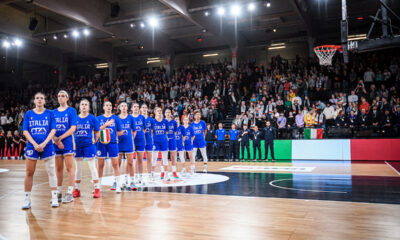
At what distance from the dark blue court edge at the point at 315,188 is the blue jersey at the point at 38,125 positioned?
251cm

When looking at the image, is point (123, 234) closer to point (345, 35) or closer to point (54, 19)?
point (345, 35)

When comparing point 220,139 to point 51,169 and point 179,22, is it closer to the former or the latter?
point 51,169

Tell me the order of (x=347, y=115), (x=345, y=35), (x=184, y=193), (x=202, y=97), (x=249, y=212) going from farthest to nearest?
(x=202, y=97) → (x=347, y=115) → (x=345, y=35) → (x=184, y=193) → (x=249, y=212)

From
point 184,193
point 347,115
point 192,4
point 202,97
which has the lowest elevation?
point 184,193

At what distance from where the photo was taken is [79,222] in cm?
412

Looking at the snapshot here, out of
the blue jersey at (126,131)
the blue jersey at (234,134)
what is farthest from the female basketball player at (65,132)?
the blue jersey at (234,134)

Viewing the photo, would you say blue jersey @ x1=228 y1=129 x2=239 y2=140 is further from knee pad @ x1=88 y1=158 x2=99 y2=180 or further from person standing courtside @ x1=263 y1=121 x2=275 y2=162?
knee pad @ x1=88 y1=158 x2=99 y2=180

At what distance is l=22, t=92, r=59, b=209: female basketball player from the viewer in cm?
482

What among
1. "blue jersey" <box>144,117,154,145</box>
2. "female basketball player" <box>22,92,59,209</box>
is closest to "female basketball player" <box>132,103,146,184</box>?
"blue jersey" <box>144,117,154,145</box>

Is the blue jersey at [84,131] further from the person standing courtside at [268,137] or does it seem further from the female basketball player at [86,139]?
the person standing courtside at [268,137]

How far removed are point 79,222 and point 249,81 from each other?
17.3 meters

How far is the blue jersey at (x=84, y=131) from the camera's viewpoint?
5809mm

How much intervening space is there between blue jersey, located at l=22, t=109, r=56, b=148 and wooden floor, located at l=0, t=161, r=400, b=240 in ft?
4.04

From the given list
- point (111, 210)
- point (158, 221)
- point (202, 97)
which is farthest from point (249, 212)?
point (202, 97)
